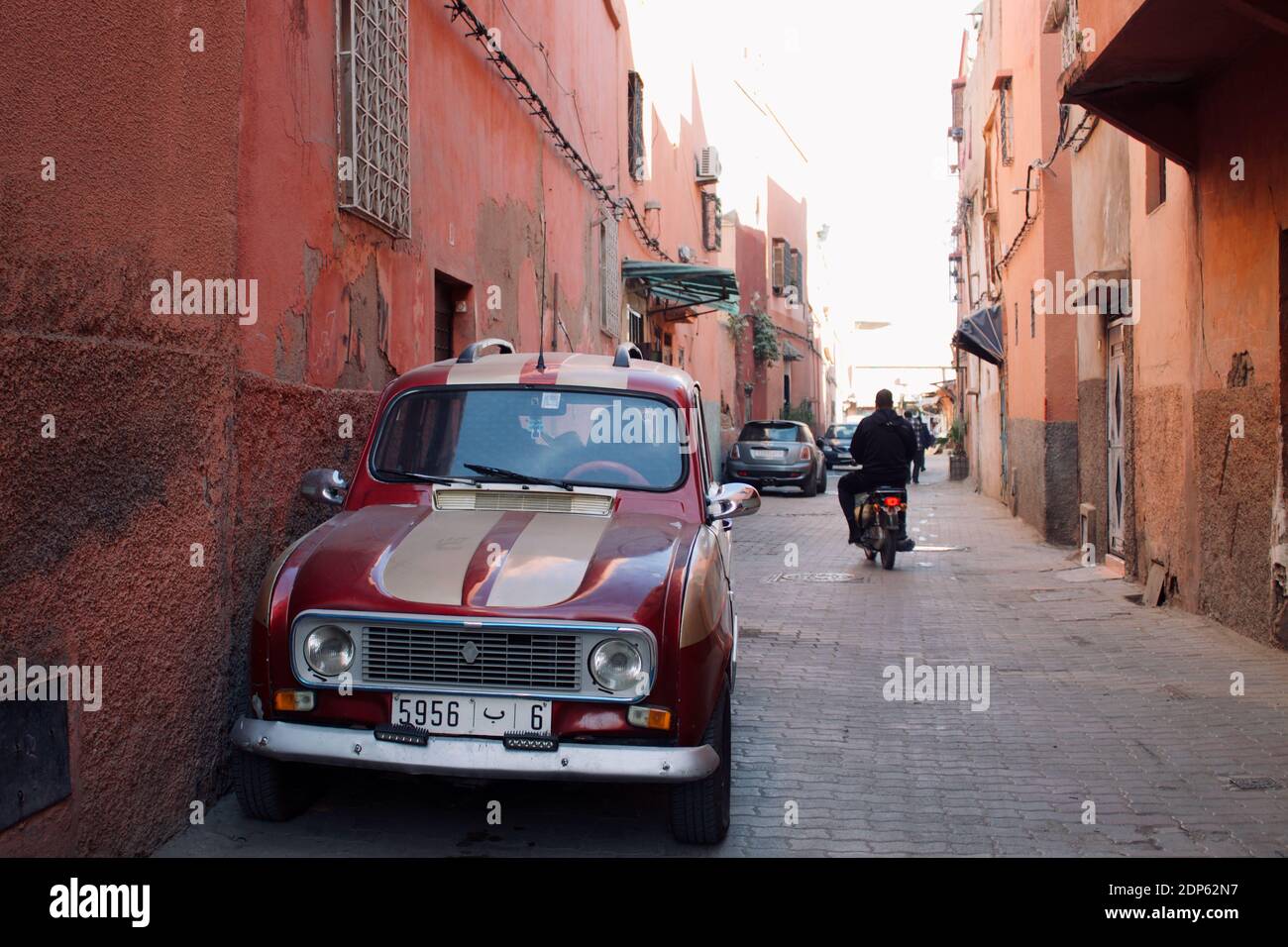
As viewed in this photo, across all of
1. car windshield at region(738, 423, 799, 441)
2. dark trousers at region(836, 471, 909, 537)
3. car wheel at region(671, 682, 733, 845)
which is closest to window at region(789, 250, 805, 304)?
car windshield at region(738, 423, 799, 441)

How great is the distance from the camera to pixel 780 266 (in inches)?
1542

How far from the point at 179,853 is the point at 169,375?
177 centimetres

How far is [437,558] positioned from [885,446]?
8.99 m

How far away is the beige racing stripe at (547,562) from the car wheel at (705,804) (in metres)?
0.73

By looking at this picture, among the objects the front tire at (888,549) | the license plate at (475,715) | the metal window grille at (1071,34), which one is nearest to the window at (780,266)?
the front tire at (888,549)

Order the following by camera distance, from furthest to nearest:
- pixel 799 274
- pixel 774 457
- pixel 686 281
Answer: pixel 799 274 < pixel 774 457 < pixel 686 281

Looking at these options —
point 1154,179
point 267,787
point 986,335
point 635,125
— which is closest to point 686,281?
point 635,125

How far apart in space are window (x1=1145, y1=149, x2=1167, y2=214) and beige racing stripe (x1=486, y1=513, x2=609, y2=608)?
7814mm

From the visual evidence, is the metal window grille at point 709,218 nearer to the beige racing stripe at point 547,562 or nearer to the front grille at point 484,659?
the beige racing stripe at point 547,562

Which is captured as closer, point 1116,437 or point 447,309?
point 447,309

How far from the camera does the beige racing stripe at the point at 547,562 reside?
410 cm

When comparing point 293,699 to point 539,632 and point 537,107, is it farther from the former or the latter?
point 537,107

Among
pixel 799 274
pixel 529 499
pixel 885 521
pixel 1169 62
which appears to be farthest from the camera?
pixel 799 274
